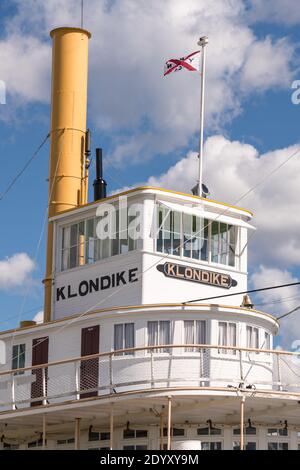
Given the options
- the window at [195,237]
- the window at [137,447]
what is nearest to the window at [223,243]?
the window at [195,237]

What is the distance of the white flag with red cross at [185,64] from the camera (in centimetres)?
4647

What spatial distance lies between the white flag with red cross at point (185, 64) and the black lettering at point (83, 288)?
8950 millimetres

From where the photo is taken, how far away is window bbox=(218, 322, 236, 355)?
40344 millimetres

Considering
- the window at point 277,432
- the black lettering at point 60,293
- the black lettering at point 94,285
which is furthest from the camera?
the black lettering at point 60,293

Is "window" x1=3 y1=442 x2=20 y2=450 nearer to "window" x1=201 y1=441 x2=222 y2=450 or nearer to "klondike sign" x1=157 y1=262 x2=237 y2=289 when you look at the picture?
"window" x1=201 y1=441 x2=222 y2=450

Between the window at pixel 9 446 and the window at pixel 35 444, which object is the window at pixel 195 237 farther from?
the window at pixel 9 446

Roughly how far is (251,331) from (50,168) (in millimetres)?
11384

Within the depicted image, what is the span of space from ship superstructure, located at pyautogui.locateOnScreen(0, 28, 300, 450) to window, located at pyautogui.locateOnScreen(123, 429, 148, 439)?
0.25ft

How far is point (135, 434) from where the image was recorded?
4128 centimetres
